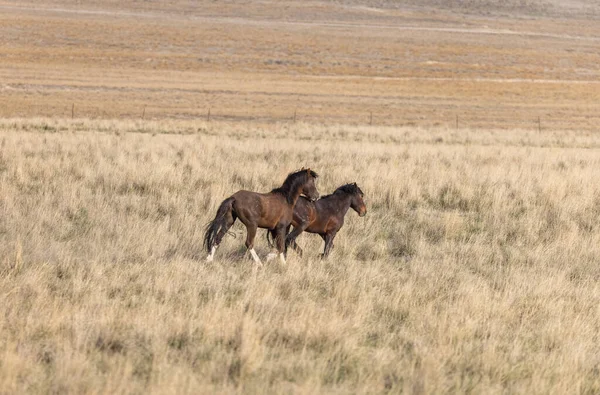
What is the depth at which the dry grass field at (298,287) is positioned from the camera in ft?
20.2

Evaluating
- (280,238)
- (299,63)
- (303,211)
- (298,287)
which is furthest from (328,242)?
(299,63)

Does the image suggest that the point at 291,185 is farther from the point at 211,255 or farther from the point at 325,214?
the point at 211,255

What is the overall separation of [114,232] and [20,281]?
10.5ft

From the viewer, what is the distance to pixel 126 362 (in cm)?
602

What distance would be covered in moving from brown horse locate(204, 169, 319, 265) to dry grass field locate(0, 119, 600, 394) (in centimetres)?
31

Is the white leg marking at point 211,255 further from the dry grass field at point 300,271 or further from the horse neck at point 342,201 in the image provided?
the horse neck at point 342,201

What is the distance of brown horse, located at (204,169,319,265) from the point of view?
9562mm

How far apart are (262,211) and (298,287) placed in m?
1.21

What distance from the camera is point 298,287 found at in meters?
8.70

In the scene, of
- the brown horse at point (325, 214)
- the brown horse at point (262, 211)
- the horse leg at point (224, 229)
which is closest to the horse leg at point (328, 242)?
the brown horse at point (325, 214)

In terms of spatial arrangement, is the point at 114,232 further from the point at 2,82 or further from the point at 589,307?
the point at 2,82

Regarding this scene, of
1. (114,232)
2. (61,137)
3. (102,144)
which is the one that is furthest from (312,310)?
(61,137)

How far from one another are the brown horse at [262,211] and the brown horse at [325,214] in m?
0.18

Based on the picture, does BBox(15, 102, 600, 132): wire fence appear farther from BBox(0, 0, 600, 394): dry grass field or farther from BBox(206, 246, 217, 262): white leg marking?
BBox(206, 246, 217, 262): white leg marking
